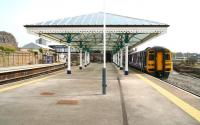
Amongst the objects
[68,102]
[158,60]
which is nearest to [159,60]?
[158,60]

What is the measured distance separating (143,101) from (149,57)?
17.4 metres

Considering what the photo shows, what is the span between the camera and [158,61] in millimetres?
27750

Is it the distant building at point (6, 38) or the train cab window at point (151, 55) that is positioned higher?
the distant building at point (6, 38)

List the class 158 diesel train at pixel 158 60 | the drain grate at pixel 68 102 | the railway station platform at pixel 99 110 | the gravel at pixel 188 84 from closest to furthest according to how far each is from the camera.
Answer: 1. the railway station platform at pixel 99 110
2. the drain grate at pixel 68 102
3. the gravel at pixel 188 84
4. the class 158 diesel train at pixel 158 60

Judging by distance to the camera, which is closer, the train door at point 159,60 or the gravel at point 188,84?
the gravel at point 188,84

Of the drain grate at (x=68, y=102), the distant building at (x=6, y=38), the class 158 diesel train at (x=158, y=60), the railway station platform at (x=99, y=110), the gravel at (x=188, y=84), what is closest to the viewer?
the railway station platform at (x=99, y=110)

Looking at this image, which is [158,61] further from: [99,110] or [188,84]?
[99,110]

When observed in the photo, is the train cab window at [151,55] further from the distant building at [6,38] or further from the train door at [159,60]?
the distant building at [6,38]

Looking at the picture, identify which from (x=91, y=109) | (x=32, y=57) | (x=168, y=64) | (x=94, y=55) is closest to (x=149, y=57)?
(x=168, y=64)

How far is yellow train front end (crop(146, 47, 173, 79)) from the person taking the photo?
2747 cm

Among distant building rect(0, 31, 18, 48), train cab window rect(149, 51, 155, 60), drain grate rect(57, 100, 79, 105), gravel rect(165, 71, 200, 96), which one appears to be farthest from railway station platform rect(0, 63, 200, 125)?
distant building rect(0, 31, 18, 48)

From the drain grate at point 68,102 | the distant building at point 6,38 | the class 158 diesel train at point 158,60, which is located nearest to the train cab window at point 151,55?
the class 158 diesel train at point 158,60

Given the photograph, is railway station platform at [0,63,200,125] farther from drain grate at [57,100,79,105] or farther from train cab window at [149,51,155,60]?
train cab window at [149,51,155,60]

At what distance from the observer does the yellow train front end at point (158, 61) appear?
27469 millimetres
